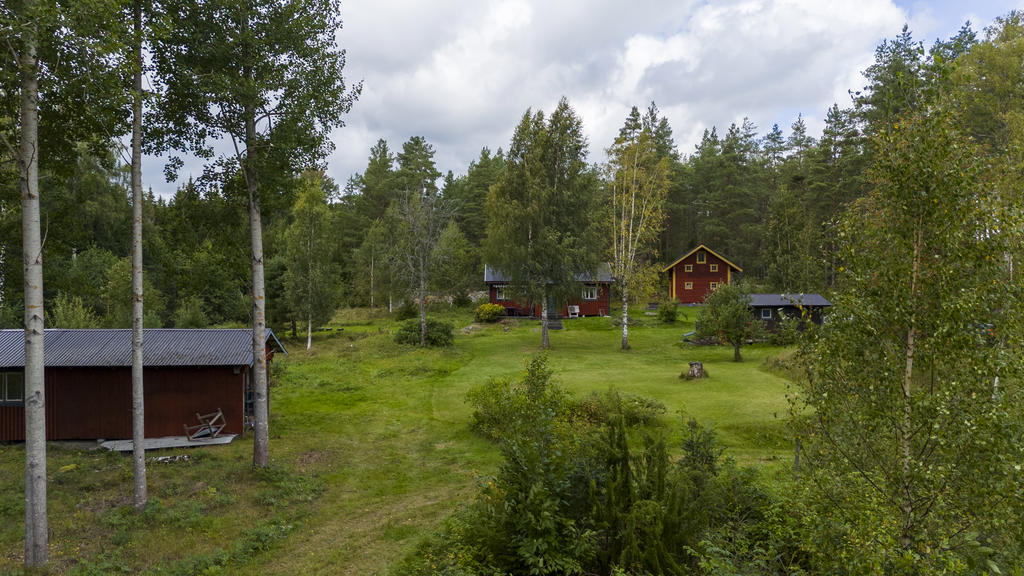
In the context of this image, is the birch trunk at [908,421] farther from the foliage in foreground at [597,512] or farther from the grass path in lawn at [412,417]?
the grass path in lawn at [412,417]

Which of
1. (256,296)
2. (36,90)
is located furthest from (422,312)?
(36,90)

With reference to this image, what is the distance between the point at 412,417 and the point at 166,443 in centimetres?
739

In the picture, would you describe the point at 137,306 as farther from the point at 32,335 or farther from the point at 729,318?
the point at 729,318

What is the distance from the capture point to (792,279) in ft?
132

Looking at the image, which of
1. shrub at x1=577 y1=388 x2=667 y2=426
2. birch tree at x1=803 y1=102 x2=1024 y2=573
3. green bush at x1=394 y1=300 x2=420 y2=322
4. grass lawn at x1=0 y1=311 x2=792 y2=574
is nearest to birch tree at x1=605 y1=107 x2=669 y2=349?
grass lawn at x1=0 y1=311 x2=792 y2=574

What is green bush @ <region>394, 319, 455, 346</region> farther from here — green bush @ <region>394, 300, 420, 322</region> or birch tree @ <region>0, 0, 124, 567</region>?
birch tree @ <region>0, 0, 124, 567</region>

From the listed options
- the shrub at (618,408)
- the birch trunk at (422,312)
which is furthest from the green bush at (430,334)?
the shrub at (618,408)

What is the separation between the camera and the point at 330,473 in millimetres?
13352

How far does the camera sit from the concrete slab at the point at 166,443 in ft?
47.9

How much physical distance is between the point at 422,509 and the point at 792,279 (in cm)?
3841

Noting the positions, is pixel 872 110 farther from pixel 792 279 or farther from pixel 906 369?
pixel 906 369

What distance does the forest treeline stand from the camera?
1265 centimetres

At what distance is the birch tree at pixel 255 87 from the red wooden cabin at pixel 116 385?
3.37m

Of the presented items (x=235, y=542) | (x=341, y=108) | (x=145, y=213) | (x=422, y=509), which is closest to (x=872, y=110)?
(x=341, y=108)
